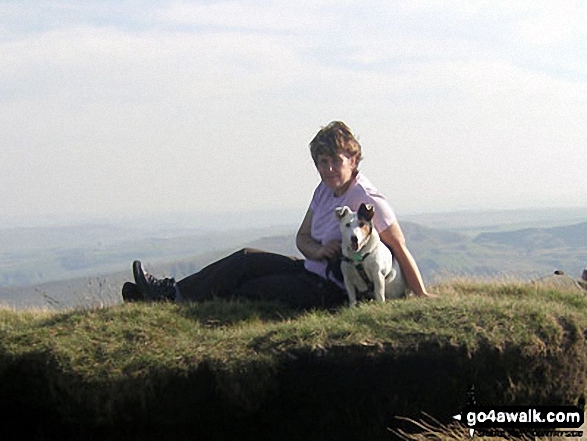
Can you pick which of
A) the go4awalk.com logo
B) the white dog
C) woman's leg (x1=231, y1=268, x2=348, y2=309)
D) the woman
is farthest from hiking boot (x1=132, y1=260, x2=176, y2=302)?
the go4awalk.com logo

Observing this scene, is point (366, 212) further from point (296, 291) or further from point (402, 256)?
point (296, 291)

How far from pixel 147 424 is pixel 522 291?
14.0 feet

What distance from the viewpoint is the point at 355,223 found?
7031mm

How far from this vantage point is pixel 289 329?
6398 millimetres

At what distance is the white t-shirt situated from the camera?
7621 millimetres

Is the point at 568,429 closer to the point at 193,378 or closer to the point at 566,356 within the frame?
the point at 566,356

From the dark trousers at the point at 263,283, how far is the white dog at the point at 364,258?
449 mm

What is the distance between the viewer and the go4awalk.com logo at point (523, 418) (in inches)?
234

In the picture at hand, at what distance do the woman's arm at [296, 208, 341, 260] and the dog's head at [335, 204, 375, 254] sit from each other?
659 millimetres

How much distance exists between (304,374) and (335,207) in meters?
2.48

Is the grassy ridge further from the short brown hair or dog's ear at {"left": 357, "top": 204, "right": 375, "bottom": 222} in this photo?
the short brown hair

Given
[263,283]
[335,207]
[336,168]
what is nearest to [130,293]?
[263,283]

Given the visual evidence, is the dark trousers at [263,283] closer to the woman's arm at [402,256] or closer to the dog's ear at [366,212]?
the woman's arm at [402,256]

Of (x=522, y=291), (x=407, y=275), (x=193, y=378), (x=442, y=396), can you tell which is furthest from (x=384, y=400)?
(x=522, y=291)
